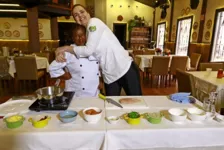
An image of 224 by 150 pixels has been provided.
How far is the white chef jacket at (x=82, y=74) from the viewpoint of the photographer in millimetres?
1743

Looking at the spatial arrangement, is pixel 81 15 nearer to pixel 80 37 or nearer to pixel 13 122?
pixel 80 37

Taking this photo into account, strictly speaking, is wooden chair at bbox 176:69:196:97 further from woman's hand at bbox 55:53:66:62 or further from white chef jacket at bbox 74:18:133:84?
woman's hand at bbox 55:53:66:62

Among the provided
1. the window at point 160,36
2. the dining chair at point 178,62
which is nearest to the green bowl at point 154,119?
the dining chair at point 178,62

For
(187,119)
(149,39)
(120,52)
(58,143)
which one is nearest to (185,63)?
(120,52)

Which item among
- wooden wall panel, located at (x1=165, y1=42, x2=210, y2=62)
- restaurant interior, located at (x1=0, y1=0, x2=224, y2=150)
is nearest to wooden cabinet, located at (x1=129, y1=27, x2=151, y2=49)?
restaurant interior, located at (x1=0, y1=0, x2=224, y2=150)

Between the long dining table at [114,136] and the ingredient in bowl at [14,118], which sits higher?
the ingredient in bowl at [14,118]

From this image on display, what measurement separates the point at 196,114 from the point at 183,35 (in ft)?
20.6

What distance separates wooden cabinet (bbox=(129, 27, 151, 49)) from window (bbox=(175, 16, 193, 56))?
109 inches

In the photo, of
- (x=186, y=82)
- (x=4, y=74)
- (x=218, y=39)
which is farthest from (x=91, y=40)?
(x=218, y=39)

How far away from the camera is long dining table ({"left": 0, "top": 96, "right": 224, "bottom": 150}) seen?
37.8 inches

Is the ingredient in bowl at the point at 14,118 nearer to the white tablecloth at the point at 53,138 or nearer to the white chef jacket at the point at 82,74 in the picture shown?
the white tablecloth at the point at 53,138

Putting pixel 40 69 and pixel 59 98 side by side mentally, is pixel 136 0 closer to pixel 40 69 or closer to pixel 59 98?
pixel 40 69

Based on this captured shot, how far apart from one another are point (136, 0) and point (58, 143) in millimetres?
9760

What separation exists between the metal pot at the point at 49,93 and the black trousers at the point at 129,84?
0.62 meters
